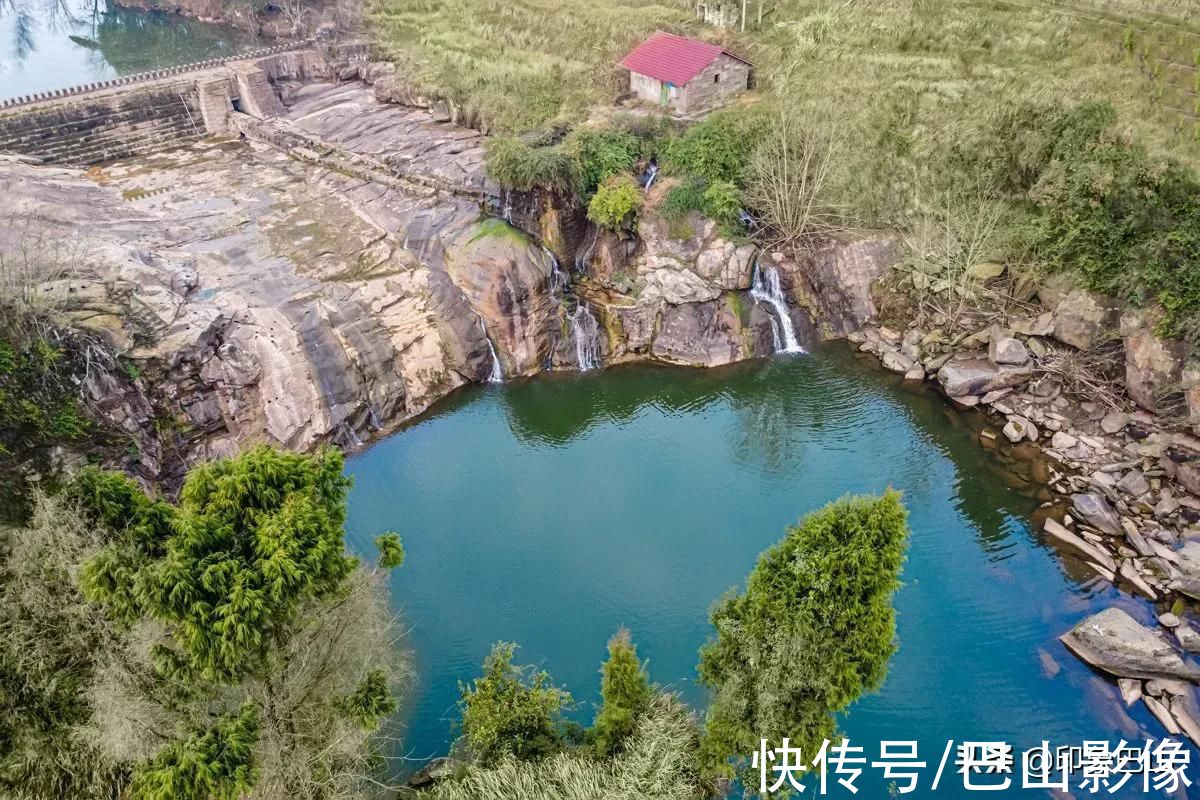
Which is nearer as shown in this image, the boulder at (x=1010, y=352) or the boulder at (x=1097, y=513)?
the boulder at (x=1097, y=513)

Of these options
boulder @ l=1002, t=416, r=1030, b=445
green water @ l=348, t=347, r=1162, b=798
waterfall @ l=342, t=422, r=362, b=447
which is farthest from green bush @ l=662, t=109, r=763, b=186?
waterfall @ l=342, t=422, r=362, b=447

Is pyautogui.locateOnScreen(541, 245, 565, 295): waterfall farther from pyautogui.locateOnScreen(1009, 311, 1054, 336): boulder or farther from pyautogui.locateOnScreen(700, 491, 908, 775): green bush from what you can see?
pyautogui.locateOnScreen(700, 491, 908, 775): green bush

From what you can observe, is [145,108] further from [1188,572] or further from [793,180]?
[1188,572]

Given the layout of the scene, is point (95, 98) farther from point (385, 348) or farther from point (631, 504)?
point (631, 504)

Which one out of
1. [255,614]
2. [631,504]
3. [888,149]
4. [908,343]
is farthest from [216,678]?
[888,149]

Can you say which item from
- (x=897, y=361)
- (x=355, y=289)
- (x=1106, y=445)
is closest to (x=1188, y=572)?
(x=1106, y=445)

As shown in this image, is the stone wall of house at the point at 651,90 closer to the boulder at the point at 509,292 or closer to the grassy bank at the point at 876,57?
A: the grassy bank at the point at 876,57

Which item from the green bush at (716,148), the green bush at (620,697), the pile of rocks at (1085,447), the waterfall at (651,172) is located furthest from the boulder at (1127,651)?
the waterfall at (651,172)
